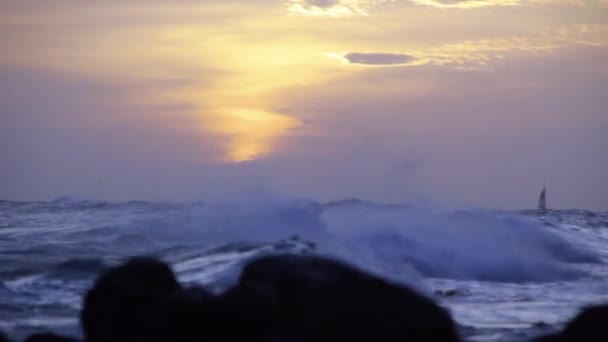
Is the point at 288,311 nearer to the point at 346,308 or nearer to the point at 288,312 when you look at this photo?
the point at 288,312

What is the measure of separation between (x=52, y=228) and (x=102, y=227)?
2831 mm

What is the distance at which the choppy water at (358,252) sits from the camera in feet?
45.5

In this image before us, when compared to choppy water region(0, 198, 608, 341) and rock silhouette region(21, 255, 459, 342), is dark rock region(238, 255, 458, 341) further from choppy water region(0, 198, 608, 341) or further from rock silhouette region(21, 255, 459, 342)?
choppy water region(0, 198, 608, 341)

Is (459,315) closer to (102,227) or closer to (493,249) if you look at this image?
(493,249)

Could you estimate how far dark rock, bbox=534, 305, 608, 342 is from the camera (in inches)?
301

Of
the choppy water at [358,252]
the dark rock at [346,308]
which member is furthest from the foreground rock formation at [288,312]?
the choppy water at [358,252]

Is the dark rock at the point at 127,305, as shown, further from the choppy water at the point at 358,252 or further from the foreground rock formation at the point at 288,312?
the choppy water at the point at 358,252

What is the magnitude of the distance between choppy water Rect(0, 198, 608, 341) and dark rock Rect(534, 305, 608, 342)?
3.11 metres

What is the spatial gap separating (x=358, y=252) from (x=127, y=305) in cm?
1321

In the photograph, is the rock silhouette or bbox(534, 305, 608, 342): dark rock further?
bbox(534, 305, 608, 342): dark rock

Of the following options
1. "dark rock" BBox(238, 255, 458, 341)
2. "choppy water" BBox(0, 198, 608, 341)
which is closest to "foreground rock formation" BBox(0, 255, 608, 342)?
"dark rock" BBox(238, 255, 458, 341)

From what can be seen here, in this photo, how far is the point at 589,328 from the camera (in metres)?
7.70

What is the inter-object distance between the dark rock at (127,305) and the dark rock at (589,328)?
359 cm

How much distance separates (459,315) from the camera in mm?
12836
